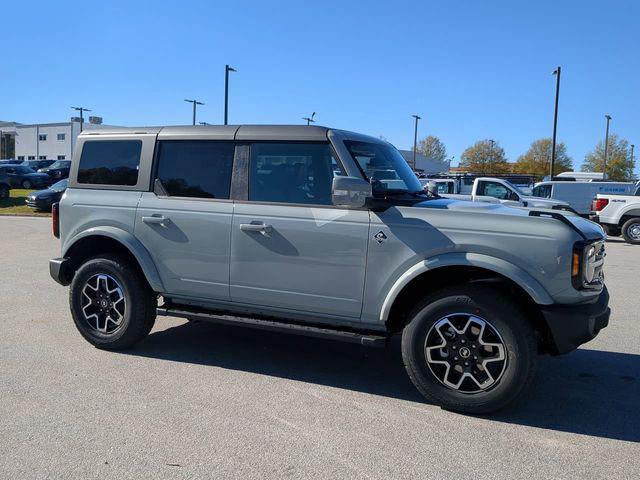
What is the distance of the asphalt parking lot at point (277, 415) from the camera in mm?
3363

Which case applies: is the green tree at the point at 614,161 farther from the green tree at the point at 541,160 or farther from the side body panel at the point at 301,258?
the side body panel at the point at 301,258

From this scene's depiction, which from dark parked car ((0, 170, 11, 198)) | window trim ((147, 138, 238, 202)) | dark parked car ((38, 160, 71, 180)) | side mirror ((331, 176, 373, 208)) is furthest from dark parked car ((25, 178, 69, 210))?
side mirror ((331, 176, 373, 208))

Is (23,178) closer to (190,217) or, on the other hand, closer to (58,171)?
(58,171)

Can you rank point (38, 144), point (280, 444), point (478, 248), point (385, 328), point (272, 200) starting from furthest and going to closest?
1. point (38, 144)
2. point (272, 200)
3. point (385, 328)
4. point (478, 248)
5. point (280, 444)

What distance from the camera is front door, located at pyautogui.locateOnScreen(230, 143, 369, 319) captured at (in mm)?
4430

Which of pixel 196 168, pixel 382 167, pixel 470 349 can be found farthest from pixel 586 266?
pixel 196 168

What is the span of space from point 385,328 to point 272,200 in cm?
141

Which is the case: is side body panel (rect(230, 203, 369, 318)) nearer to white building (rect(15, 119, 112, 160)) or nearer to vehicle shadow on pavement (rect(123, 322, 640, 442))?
vehicle shadow on pavement (rect(123, 322, 640, 442))

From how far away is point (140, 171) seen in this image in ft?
17.5

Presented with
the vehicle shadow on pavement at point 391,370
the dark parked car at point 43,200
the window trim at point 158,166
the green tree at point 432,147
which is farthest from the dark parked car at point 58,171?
the green tree at point 432,147

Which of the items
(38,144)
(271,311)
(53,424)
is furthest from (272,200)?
(38,144)

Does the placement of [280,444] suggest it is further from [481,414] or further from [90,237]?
[90,237]

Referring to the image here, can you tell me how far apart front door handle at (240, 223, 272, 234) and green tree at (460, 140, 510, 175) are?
238 feet

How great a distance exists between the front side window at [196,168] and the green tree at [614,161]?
7882 cm
